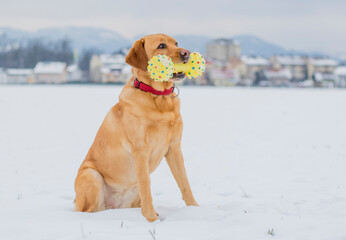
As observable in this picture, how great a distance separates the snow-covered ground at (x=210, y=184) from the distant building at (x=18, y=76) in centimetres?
5470

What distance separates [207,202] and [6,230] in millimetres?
2157

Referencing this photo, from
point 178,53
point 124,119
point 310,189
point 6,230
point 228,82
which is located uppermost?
point 178,53

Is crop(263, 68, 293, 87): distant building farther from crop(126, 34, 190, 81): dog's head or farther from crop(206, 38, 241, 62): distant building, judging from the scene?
crop(126, 34, 190, 81): dog's head

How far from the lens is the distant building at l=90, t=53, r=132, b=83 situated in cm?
6159

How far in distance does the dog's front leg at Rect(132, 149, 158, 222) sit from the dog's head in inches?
28.5

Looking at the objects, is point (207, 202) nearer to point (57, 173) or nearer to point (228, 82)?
point (57, 173)

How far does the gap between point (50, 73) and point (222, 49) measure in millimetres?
36328

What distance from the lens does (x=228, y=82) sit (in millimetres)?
60469

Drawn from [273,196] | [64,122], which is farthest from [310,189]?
[64,122]

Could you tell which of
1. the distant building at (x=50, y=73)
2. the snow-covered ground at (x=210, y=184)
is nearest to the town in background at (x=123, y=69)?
the distant building at (x=50, y=73)

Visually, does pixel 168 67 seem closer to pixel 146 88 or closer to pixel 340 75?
pixel 146 88

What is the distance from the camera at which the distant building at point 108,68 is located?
A: 61594 mm

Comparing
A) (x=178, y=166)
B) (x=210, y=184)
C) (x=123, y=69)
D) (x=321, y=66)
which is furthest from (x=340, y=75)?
(x=178, y=166)

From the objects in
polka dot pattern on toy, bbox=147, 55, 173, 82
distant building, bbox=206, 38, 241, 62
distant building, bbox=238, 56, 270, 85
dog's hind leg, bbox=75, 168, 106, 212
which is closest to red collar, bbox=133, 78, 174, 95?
polka dot pattern on toy, bbox=147, 55, 173, 82
